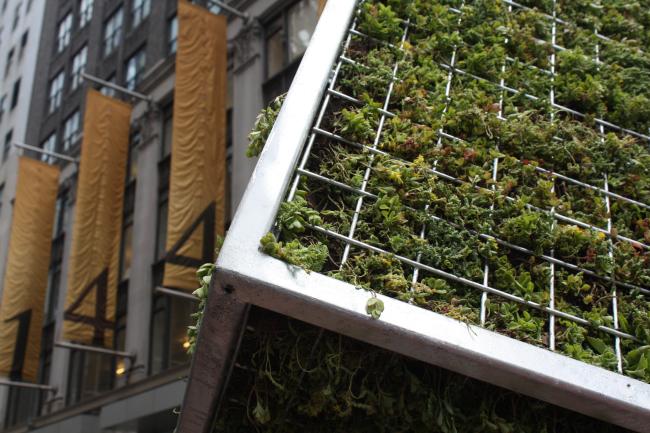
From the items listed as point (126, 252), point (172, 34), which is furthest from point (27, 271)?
point (172, 34)

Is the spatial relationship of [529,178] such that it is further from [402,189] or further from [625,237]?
[402,189]

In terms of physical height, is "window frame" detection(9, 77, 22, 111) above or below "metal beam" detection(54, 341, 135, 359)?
above

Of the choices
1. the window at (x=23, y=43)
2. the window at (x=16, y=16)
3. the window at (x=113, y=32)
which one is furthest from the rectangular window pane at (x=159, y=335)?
the window at (x=16, y=16)

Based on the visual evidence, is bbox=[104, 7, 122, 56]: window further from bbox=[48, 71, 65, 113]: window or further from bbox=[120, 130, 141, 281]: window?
bbox=[120, 130, 141, 281]: window

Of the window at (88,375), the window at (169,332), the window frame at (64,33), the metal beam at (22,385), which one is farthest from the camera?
the window frame at (64,33)

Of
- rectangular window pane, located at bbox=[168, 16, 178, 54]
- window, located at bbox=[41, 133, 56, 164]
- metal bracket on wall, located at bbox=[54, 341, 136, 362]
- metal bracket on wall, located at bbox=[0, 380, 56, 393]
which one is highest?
rectangular window pane, located at bbox=[168, 16, 178, 54]

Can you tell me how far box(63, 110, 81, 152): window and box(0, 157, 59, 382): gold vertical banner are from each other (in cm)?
503

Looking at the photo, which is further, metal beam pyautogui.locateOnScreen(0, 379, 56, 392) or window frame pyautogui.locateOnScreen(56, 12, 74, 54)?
window frame pyautogui.locateOnScreen(56, 12, 74, 54)

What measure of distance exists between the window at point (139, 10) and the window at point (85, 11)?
16.3 feet

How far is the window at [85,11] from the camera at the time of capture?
3650 centimetres

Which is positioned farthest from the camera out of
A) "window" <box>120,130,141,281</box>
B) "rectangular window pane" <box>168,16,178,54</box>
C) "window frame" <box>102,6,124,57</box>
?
"window frame" <box>102,6,124,57</box>

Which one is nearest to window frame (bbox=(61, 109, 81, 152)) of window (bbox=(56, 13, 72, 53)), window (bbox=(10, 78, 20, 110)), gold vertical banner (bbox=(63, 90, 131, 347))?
window (bbox=(56, 13, 72, 53))

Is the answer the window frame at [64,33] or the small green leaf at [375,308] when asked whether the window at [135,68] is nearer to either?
the window frame at [64,33]

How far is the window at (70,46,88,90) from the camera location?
116 feet
